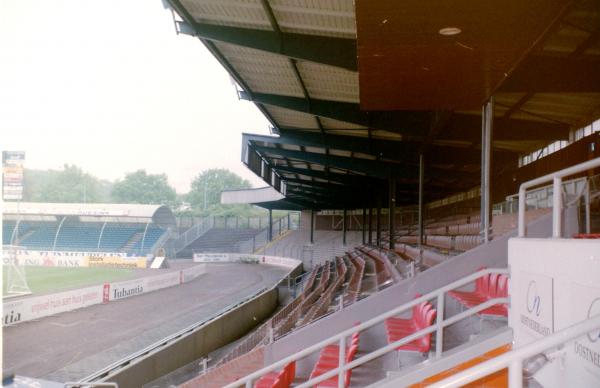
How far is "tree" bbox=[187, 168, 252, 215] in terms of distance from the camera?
387 feet

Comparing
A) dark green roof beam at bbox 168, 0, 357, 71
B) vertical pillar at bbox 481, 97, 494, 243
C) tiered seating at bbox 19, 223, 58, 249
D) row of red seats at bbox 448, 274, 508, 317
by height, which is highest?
dark green roof beam at bbox 168, 0, 357, 71

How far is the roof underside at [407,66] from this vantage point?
5.66 meters

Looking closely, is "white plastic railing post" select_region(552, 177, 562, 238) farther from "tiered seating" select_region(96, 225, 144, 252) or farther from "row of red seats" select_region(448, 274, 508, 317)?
"tiered seating" select_region(96, 225, 144, 252)

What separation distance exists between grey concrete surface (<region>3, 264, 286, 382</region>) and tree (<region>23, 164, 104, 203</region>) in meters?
56.5

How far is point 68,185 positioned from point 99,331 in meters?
77.8

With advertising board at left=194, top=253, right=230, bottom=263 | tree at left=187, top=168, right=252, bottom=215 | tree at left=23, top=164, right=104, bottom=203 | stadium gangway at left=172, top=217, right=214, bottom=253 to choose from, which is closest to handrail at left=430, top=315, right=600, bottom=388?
advertising board at left=194, top=253, right=230, bottom=263

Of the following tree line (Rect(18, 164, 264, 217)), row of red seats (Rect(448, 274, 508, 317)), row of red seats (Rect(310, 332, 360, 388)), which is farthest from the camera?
tree line (Rect(18, 164, 264, 217))

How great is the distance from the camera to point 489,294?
660 cm

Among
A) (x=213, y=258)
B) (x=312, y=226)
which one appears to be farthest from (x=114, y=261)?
(x=312, y=226)

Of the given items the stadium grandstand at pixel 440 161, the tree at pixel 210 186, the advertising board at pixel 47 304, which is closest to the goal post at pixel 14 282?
the advertising board at pixel 47 304

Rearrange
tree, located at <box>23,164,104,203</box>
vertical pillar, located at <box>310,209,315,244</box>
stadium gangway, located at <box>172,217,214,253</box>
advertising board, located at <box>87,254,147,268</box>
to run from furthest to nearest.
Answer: tree, located at <box>23,164,104,203</box> < stadium gangway, located at <box>172,217,214,253</box> < vertical pillar, located at <box>310,209,315,244</box> < advertising board, located at <box>87,254,147,268</box>

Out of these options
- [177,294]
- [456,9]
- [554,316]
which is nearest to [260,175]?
[177,294]

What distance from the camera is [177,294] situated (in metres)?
27.1

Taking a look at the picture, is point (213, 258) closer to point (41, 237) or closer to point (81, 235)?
point (81, 235)
